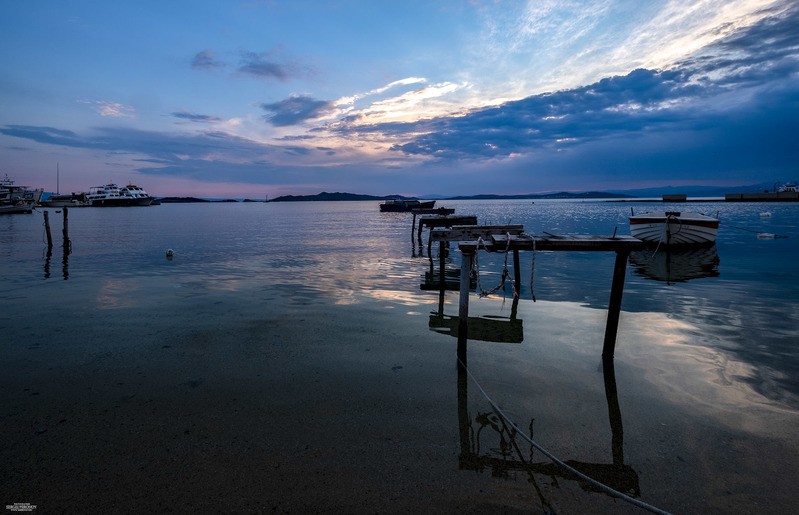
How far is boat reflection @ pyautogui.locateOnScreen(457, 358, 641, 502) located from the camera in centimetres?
480

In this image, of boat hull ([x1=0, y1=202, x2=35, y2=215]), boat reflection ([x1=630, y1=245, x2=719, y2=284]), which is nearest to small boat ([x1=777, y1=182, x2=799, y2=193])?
boat reflection ([x1=630, y1=245, x2=719, y2=284])

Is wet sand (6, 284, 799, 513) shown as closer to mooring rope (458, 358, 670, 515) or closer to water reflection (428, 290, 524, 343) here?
mooring rope (458, 358, 670, 515)

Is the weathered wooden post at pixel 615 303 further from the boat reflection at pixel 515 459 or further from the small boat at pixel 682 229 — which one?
the small boat at pixel 682 229

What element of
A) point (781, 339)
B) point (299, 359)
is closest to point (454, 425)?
point (299, 359)

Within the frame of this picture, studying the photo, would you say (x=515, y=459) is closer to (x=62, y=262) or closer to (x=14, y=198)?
(x=62, y=262)

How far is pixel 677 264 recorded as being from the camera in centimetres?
2298

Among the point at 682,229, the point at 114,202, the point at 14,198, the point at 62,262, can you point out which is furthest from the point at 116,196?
the point at 682,229

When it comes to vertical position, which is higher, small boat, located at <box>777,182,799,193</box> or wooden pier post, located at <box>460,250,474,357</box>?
small boat, located at <box>777,182,799,193</box>

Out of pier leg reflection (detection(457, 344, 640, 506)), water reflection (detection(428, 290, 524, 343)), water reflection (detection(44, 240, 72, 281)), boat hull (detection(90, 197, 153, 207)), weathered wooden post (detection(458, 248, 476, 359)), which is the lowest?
pier leg reflection (detection(457, 344, 640, 506))

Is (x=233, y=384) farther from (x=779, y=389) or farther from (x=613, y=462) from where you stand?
(x=779, y=389)

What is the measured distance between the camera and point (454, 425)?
6.05 meters

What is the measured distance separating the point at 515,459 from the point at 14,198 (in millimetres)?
124207

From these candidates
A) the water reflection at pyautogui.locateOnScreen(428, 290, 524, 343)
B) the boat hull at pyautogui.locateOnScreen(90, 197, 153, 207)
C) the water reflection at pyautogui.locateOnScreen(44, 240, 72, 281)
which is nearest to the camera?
the water reflection at pyautogui.locateOnScreen(428, 290, 524, 343)

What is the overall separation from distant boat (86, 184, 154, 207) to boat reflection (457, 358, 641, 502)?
6668 inches
